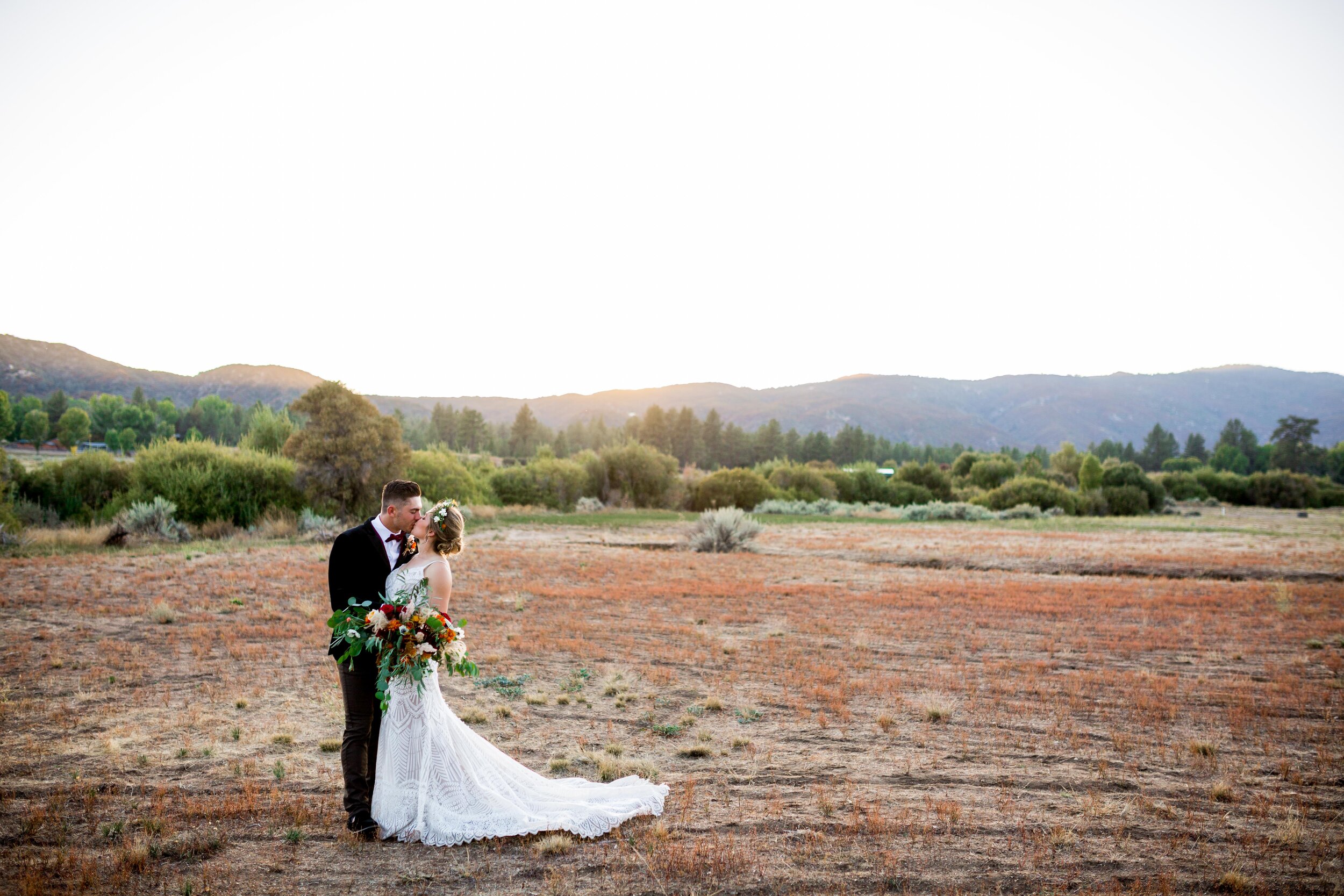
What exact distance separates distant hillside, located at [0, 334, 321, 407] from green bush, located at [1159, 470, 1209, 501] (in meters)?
123

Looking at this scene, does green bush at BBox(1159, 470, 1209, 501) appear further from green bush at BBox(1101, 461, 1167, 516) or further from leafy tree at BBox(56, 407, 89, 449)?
leafy tree at BBox(56, 407, 89, 449)

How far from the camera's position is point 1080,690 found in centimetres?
914

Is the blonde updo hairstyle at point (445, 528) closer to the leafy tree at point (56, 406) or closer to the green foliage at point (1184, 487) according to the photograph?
the green foliage at point (1184, 487)

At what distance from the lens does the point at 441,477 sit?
113 feet

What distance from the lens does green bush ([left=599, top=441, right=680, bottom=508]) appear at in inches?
1885

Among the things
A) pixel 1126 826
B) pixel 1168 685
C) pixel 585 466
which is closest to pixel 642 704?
pixel 1126 826

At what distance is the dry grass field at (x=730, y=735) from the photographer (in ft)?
15.2

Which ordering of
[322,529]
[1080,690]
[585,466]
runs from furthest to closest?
1. [585,466]
2. [322,529]
3. [1080,690]

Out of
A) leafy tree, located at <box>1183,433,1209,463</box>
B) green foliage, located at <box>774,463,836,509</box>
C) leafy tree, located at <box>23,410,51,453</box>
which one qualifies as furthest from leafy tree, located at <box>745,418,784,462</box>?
leafy tree, located at <box>1183,433,1209,463</box>

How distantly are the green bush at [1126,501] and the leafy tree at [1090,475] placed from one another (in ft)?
9.44

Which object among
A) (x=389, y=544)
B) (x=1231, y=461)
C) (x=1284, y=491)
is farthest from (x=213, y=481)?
(x=1231, y=461)

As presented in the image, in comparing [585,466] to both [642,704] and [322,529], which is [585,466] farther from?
[642,704]

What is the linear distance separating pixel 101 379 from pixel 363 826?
195070mm

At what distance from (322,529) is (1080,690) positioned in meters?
21.6
